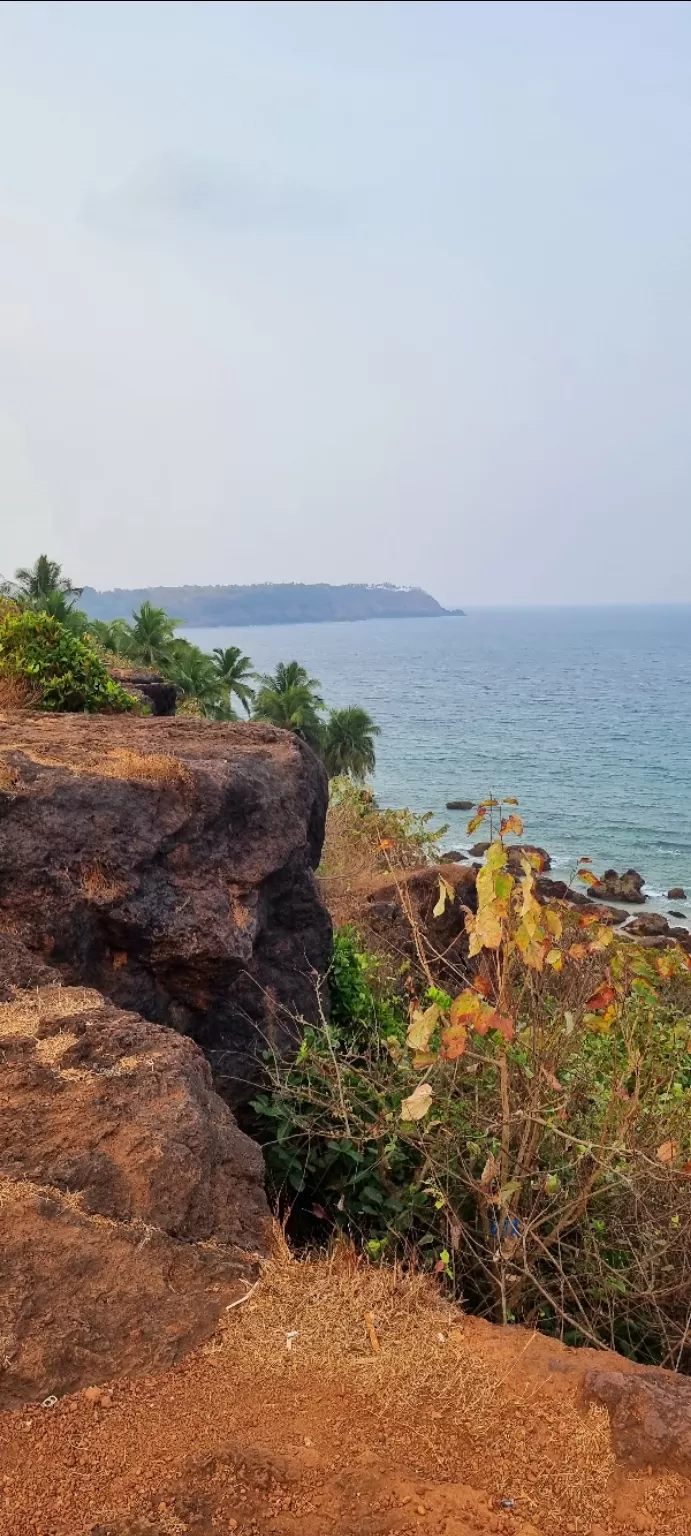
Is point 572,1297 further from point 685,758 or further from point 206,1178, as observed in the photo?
point 685,758

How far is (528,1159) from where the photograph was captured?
17.5ft

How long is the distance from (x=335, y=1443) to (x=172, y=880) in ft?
13.9

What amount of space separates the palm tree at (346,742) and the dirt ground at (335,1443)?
45415 millimetres

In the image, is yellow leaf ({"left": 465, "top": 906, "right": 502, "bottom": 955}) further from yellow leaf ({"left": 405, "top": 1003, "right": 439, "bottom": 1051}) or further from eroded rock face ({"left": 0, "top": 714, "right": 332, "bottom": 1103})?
eroded rock face ({"left": 0, "top": 714, "right": 332, "bottom": 1103})

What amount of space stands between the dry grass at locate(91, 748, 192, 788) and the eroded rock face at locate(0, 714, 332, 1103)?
0.04 ft

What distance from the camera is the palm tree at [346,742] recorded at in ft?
164

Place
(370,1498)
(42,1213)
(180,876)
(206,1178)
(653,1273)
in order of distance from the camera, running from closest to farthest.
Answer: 1. (370,1498)
2. (42,1213)
3. (206,1178)
4. (653,1273)
5. (180,876)

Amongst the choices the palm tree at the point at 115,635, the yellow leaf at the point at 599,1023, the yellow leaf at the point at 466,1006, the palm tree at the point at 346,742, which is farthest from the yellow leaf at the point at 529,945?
Answer: the palm tree at the point at 346,742

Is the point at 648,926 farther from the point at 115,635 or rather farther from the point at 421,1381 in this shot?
the point at 421,1381

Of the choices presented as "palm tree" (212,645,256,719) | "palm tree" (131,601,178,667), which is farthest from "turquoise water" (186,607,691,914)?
"palm tree" (131,601,178,667)

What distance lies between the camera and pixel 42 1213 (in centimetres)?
445

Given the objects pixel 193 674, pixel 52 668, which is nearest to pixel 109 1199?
pixel 52 668

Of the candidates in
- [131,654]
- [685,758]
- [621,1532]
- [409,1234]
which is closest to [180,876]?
[409,1234]

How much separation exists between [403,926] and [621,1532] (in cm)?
1185
